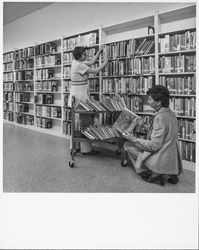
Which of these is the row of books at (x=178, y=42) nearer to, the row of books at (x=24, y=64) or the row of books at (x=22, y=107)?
the row of books at (x=24, y=64)

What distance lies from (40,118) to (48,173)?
10.5ft

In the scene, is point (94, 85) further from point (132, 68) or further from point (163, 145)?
point (163, 145)

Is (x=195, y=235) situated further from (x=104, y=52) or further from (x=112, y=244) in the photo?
(x=104, y=52)

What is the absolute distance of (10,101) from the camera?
277 inches

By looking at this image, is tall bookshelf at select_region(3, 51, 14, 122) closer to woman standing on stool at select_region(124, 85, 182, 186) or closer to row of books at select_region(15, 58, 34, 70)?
row of books at select_region(15, 58, 34, 70)

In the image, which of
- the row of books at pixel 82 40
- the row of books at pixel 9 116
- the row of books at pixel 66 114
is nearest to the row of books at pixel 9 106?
the row of books at pixel 9 116

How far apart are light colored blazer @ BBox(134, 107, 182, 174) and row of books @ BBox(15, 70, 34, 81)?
4524mm

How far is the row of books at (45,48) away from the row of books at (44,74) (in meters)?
0.40

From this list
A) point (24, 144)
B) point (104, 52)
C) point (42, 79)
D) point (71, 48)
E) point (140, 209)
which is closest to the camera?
point (140, 209)

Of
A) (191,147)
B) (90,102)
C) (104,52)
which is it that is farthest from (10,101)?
(191,147)

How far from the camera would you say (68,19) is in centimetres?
537

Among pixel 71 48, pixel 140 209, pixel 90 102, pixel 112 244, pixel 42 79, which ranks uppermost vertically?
pixel 71 48

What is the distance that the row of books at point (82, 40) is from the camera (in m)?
4.55

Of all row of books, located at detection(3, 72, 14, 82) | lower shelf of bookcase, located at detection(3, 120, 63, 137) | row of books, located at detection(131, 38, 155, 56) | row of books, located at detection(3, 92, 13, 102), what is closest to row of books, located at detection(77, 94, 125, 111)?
row of books, located at detection(131, 38, 155, 56)
